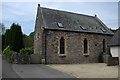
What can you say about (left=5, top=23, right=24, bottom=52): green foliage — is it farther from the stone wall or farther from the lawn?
the lawn

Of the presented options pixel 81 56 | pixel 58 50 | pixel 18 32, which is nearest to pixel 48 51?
pixel 58 50

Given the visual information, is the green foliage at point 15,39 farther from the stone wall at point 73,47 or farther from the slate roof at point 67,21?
the stone wall at point 73,47

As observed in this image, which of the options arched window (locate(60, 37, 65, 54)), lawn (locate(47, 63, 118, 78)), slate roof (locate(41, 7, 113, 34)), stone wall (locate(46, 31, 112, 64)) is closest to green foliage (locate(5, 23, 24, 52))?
slate roof (locate(41, 7, 113, 34))

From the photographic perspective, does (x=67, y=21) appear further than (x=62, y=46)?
Yes

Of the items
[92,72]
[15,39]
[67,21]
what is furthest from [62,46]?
[15,39]

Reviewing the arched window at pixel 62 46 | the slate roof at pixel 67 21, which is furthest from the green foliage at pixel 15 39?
the arched window at pixel 62 46

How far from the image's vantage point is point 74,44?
2070cm

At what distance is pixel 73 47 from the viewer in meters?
20.6

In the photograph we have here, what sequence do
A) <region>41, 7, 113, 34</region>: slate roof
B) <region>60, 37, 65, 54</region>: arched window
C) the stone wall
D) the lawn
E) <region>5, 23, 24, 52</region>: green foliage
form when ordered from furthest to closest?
<region>5, 23, 24, 52</region>: green foliage → <region>41, 7, 113, 34</region>: slate roof → <region>60, 37, 65, 54</region>: arched window → the stone wall → the lawn

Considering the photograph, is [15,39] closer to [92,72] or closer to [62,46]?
[62,46]

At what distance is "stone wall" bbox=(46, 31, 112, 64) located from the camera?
19031 millimetres

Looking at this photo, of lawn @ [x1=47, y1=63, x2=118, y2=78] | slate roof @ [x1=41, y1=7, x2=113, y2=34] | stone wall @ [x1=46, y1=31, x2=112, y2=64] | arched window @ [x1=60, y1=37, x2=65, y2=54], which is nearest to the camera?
lawn @ [x1=47, y1=63, x2=118, y2=78]

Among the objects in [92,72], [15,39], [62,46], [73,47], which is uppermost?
[15,39]

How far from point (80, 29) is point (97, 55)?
5.08 meters
